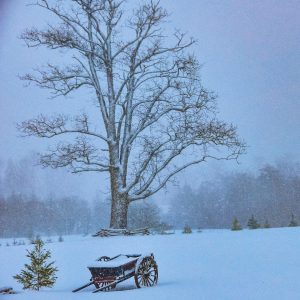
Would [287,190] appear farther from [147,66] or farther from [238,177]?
[147,66]

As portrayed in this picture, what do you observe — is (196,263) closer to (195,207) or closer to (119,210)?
(119,210)

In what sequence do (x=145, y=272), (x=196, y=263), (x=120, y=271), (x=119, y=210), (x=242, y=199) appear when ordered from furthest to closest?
1. (x=242, y=199)
2. (x=119, y=210)
3. (x=196, y=263)
4. (x=145, y=272)
5. (x=120, y=271)

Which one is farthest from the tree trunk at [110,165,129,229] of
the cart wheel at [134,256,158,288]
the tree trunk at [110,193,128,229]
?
the cart wheel at [134,256,158,288]

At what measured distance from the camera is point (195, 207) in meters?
16.5

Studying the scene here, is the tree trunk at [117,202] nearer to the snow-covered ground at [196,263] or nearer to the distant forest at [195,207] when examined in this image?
the snow-covered ground at [196,263]

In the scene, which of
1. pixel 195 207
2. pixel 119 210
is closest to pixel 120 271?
pixel 119 210

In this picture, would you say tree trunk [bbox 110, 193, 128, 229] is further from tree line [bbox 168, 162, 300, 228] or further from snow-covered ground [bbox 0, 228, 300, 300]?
tree line [bbox 168, 162, 300, 228]

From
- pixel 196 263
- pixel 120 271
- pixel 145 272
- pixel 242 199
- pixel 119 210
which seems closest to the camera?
pixel 120 271

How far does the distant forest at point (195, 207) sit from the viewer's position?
15500 mm

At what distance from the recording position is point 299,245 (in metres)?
6.39

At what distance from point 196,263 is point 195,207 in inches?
410

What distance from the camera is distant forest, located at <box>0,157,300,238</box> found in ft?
50.9

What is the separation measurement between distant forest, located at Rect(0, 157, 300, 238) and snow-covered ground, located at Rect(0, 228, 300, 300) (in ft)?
24.3

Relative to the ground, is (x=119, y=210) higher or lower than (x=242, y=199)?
lower
